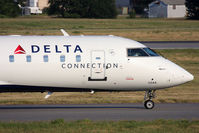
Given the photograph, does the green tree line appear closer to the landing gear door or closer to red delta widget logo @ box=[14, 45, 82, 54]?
red delta widget logo @ box=[14, 45, 82, 54]

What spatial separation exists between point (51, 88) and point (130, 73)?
3.34 metres

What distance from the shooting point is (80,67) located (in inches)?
787

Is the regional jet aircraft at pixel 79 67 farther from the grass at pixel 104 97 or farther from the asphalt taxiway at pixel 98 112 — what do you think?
the grass at pixel 104 97

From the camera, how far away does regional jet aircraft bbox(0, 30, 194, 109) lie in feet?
65.5

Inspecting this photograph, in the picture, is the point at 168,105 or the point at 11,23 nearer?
the point at 168,105

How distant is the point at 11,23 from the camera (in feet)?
261

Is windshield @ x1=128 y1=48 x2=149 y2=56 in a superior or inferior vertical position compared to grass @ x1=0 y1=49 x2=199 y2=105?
superior

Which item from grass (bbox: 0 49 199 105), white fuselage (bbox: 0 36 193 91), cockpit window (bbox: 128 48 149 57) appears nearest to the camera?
white fuselage (bbox: 0 36 193 91)

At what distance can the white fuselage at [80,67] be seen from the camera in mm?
19938

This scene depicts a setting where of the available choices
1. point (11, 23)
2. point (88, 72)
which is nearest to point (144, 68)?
point (88, 72)

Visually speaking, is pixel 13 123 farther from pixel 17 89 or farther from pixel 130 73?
pixel 130 73

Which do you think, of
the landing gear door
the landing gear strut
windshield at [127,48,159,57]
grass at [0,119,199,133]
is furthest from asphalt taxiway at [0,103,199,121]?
windshield at [127,48,159,57]

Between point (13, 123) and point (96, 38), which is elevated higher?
point (96, 38)

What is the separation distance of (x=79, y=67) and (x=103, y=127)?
4.05 metres
